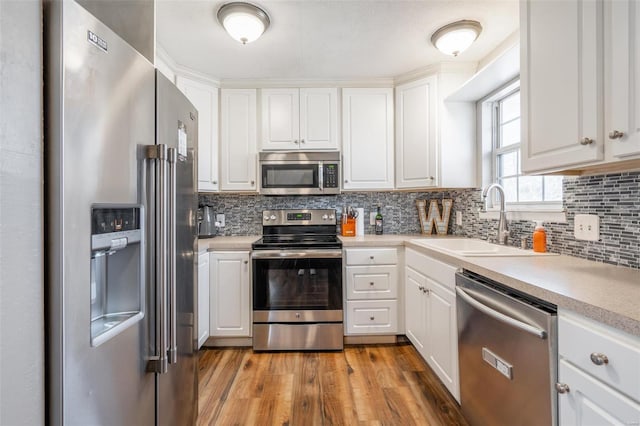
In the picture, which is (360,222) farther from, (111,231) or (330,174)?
(111,231)

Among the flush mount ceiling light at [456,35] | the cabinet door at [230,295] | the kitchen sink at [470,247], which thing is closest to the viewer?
the kitchen sink at [470,247]

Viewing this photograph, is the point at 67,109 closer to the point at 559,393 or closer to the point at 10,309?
the point at 10,309

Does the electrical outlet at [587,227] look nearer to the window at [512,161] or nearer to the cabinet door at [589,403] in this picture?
the window at [512,161]

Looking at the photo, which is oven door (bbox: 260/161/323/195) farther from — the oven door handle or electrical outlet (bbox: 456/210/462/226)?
electrical outlet (bbox: 456/210/462/226)

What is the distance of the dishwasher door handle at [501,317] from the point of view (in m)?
1.03

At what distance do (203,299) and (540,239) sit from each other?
7.51 feet

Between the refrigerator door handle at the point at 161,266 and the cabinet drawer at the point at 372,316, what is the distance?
1.72 meters

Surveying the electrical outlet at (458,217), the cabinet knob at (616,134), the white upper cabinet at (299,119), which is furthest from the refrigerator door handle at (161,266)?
the electrical outlet at (458,217)

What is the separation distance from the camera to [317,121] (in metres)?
2.86

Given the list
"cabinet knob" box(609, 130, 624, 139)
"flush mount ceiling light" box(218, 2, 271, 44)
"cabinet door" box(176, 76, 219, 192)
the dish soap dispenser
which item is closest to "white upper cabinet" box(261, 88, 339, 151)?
"cabinet door" box(176, 76, 219, 192)

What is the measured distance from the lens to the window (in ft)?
6.28

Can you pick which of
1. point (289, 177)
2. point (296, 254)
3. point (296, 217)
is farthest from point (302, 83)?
point (296, 254)

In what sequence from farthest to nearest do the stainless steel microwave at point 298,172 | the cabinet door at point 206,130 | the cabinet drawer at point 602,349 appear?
the stainless steel microwave at point 298,172, the cabinet door at point 206,130, the cabinet drawer at point 602,349

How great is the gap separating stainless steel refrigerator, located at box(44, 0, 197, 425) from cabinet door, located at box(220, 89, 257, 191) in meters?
1.52
